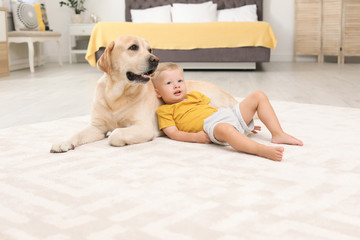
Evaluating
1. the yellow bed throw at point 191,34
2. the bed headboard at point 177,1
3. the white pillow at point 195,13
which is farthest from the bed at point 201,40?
the bed headboard at point 177,1

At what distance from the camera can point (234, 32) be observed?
5.21 m

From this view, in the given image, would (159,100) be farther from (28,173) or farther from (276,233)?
(276,233)

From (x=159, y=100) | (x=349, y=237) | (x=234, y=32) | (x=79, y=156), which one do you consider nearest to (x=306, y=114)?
(x=159, y=100)

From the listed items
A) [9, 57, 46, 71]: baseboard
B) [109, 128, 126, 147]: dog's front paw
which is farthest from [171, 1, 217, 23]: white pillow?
[109, 128, 126, 147]: dog's front paw

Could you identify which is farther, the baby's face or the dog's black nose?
the baby's face

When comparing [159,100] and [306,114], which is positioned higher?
[159,100]

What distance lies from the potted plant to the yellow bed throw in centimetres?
191

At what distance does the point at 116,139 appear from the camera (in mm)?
1760

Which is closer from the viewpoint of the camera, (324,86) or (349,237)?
(349,237)

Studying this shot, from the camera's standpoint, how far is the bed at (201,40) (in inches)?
204

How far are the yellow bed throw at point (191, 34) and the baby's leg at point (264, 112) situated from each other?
3515mm

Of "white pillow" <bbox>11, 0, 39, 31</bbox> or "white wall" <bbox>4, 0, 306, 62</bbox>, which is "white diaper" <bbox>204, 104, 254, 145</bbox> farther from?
"white wall" <bbox>4, 0, 306, 62</bbox>

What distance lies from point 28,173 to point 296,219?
89cm

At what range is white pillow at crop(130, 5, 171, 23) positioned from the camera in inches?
259
